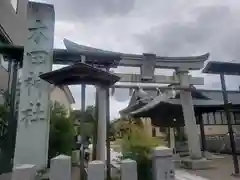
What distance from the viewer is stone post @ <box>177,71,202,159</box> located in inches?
368

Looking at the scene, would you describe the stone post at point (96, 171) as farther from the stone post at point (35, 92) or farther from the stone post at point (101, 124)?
the stone post at point (101, 124)

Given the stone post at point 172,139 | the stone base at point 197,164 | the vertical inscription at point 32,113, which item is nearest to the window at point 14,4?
the vertical inscription at point 32,113

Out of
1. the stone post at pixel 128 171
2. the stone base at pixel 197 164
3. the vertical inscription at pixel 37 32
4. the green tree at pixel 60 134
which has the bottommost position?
the stone base at pixel 197 164

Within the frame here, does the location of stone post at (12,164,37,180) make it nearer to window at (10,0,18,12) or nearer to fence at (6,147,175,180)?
fence at (6,147,175,180)

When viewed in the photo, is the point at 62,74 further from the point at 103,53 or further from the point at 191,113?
the point at 191,113

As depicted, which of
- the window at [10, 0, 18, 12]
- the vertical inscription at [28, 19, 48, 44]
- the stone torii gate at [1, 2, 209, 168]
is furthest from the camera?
the window at [10, 0, 18, 12]

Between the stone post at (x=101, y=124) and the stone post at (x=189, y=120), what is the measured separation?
3631 millimetres

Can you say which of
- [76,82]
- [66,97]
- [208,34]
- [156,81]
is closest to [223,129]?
[208,34]

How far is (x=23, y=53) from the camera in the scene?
759cm

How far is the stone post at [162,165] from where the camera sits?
5.03 m

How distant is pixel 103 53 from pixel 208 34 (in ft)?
22.1

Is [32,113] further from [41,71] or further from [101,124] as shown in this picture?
[101,124]

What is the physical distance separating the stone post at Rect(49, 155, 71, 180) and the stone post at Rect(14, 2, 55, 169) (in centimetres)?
232

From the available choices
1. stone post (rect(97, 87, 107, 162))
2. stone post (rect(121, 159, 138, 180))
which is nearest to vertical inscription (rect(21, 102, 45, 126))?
stone post (rect(97, 87, 107, 162))
